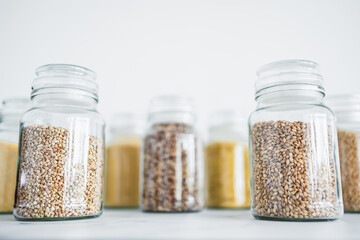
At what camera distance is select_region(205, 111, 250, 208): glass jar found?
1114mm

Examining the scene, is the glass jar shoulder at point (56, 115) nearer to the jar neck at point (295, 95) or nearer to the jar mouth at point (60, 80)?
the jar mouth at point (60, 80)

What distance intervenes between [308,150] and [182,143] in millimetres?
412

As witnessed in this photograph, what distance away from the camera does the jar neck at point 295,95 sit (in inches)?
31.6

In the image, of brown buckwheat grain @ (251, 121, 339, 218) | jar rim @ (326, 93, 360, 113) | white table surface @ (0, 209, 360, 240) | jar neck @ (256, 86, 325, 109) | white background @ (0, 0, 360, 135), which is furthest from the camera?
white background @ (0, 0, 360, 135)

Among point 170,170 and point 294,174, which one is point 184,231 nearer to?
point 294,174

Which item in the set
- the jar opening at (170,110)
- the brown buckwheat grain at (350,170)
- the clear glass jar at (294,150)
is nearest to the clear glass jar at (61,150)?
the jar opening at (170,110)

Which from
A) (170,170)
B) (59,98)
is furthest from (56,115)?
(170,170)

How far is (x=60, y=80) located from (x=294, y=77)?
61 centimetres

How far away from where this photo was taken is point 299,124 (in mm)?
A: 729

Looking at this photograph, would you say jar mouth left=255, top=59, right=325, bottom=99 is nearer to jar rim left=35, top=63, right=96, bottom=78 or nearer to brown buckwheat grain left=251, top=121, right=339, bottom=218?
brown buckwheat grain left=251, top=121, right=339, bottom=218

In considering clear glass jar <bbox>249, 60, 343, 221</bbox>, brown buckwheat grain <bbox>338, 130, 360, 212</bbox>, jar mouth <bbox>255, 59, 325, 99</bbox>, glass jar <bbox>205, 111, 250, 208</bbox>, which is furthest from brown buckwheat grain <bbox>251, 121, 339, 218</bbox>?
glass jar <bbox>205, 111, 250, 208</bbox>

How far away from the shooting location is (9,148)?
93 cm

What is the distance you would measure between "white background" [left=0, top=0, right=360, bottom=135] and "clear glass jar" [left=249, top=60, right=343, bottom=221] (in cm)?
60

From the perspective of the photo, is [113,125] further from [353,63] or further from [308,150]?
[353,63]
